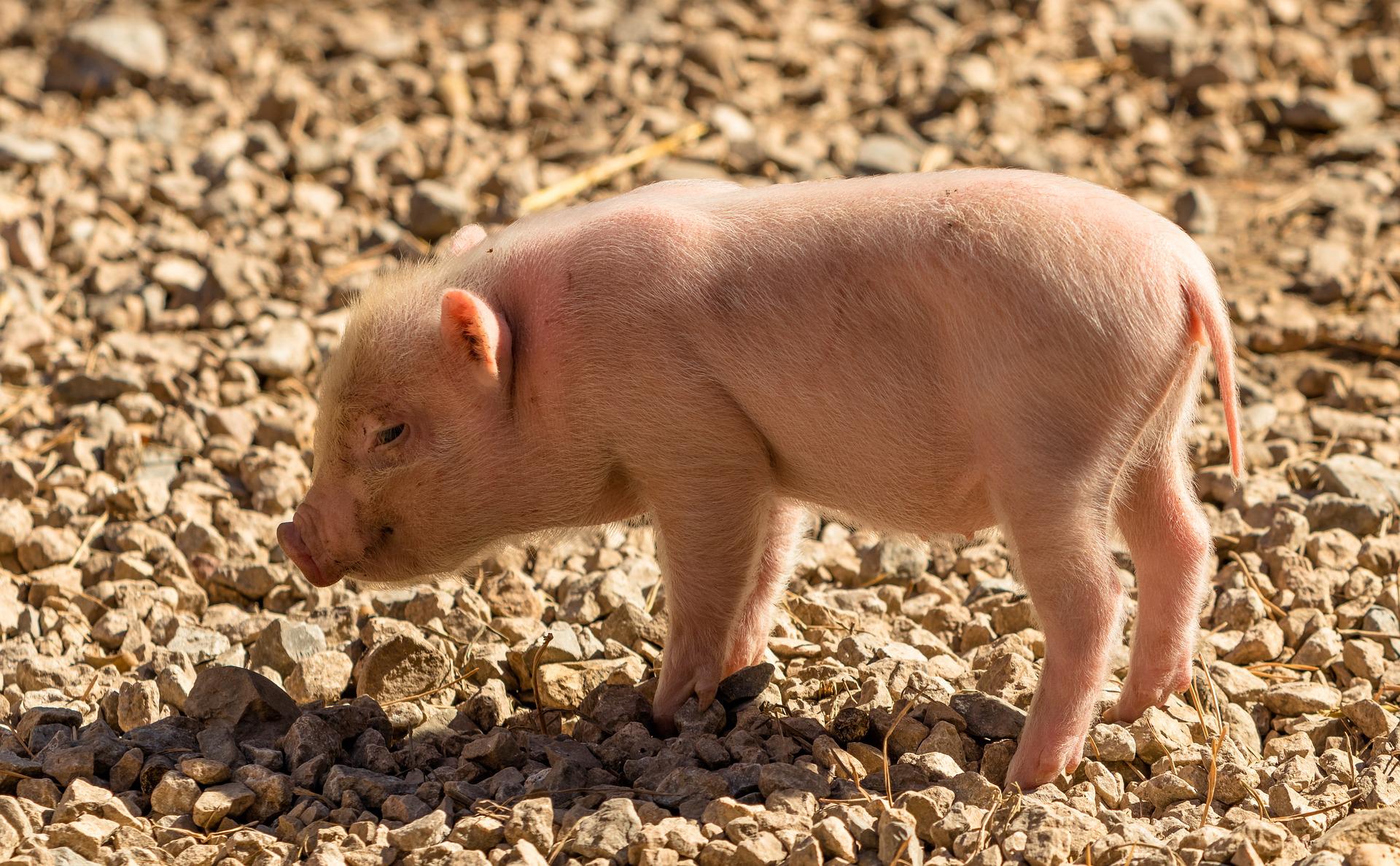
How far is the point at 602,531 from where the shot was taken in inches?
212

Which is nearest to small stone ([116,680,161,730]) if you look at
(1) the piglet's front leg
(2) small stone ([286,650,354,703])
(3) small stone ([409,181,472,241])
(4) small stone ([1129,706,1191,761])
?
(2) small stone ([286,650,354,703])

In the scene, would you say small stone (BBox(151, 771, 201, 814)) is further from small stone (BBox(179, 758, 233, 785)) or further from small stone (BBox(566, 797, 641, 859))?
small stone (BBox(566, 797, 641, 859))

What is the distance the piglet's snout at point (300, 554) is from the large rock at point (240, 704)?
32 cm

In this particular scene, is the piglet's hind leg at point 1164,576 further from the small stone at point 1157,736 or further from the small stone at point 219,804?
the small stone at point 219,804

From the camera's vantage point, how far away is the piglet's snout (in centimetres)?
467

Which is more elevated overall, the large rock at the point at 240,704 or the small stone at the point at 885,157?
the small stone at the point at 885,157

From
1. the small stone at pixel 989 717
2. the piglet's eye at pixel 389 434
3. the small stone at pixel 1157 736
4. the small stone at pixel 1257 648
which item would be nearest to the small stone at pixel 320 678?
the piglet's eye at pixel 389 434

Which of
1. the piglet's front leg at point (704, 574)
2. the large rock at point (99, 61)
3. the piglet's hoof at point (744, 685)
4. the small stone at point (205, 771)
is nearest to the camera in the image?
the small stone at point (205, 771)

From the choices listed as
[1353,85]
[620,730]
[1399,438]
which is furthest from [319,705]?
[1353,85]

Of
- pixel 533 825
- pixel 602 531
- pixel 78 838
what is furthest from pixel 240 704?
pixel 602 531

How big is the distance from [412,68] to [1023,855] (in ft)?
23.8

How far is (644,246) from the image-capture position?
4367mm

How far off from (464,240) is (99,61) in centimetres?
584

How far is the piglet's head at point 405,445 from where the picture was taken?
14.7 ft
